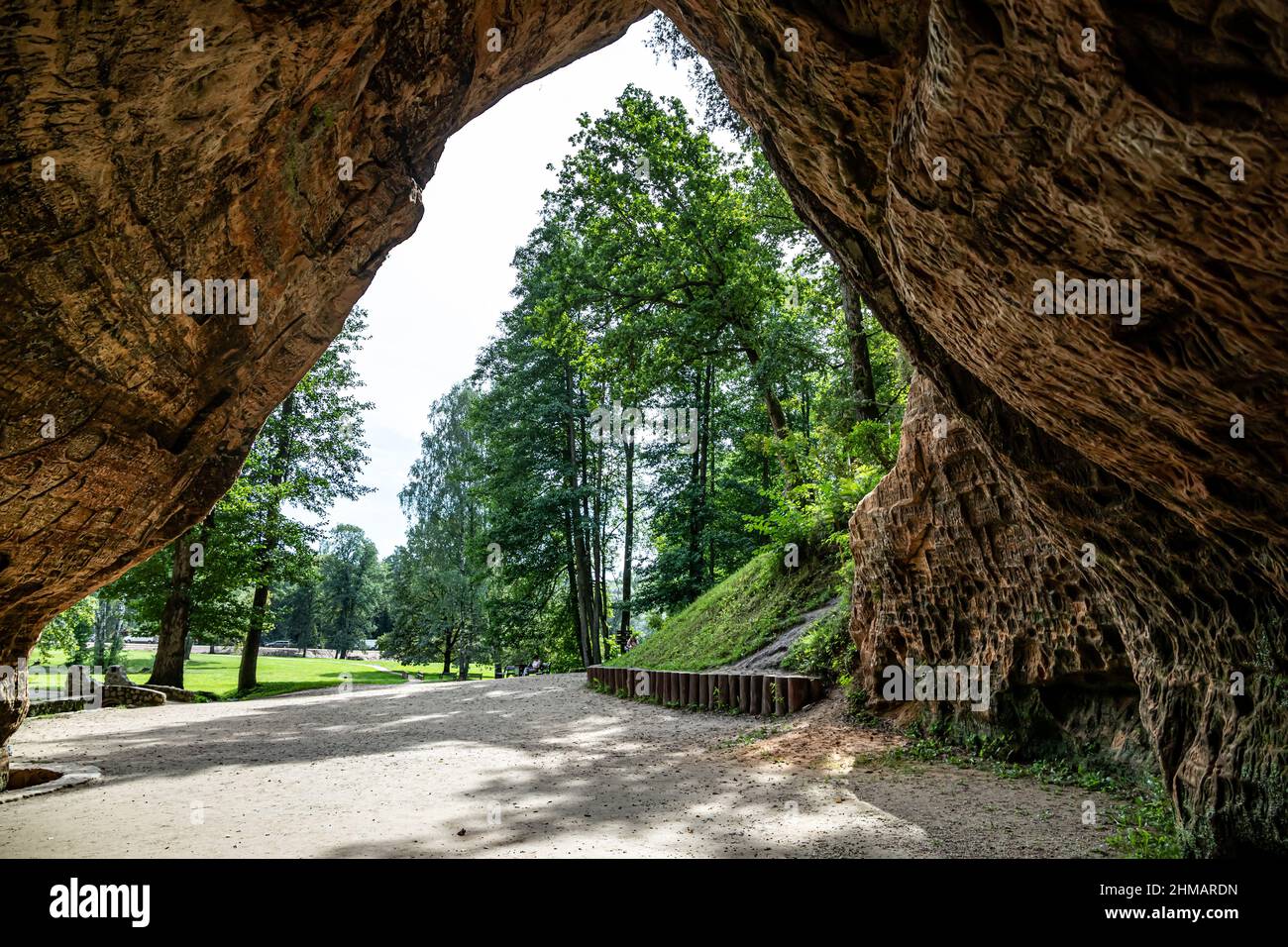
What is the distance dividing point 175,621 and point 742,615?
52.0ft

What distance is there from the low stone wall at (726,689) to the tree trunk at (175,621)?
41.7ft

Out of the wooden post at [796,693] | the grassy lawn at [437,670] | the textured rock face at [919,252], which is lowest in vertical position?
the grassy lawn at [437,670]

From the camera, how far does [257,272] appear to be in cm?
732

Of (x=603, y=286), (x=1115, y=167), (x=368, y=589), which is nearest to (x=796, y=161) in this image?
(x=1115, y=167)

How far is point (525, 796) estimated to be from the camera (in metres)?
7.12

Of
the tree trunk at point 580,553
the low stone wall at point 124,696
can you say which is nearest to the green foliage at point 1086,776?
the low stone wall at point 124,696

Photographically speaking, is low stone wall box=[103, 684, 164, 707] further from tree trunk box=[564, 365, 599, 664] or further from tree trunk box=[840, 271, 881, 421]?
tree trunk box=[840, 271, 881, 421]

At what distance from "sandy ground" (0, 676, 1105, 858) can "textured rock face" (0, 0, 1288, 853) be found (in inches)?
66.5

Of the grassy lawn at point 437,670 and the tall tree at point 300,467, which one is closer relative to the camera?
the tall tree at point 300,467

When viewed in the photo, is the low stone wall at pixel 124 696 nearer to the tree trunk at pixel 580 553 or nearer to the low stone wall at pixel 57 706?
the low stone wall at pixel 57 706

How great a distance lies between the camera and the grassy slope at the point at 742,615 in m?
16.0

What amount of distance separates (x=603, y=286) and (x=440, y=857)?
55.8 ft

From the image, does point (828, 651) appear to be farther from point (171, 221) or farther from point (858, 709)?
point (171, 221)

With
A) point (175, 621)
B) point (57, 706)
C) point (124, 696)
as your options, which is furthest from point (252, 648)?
point (57, 706)
